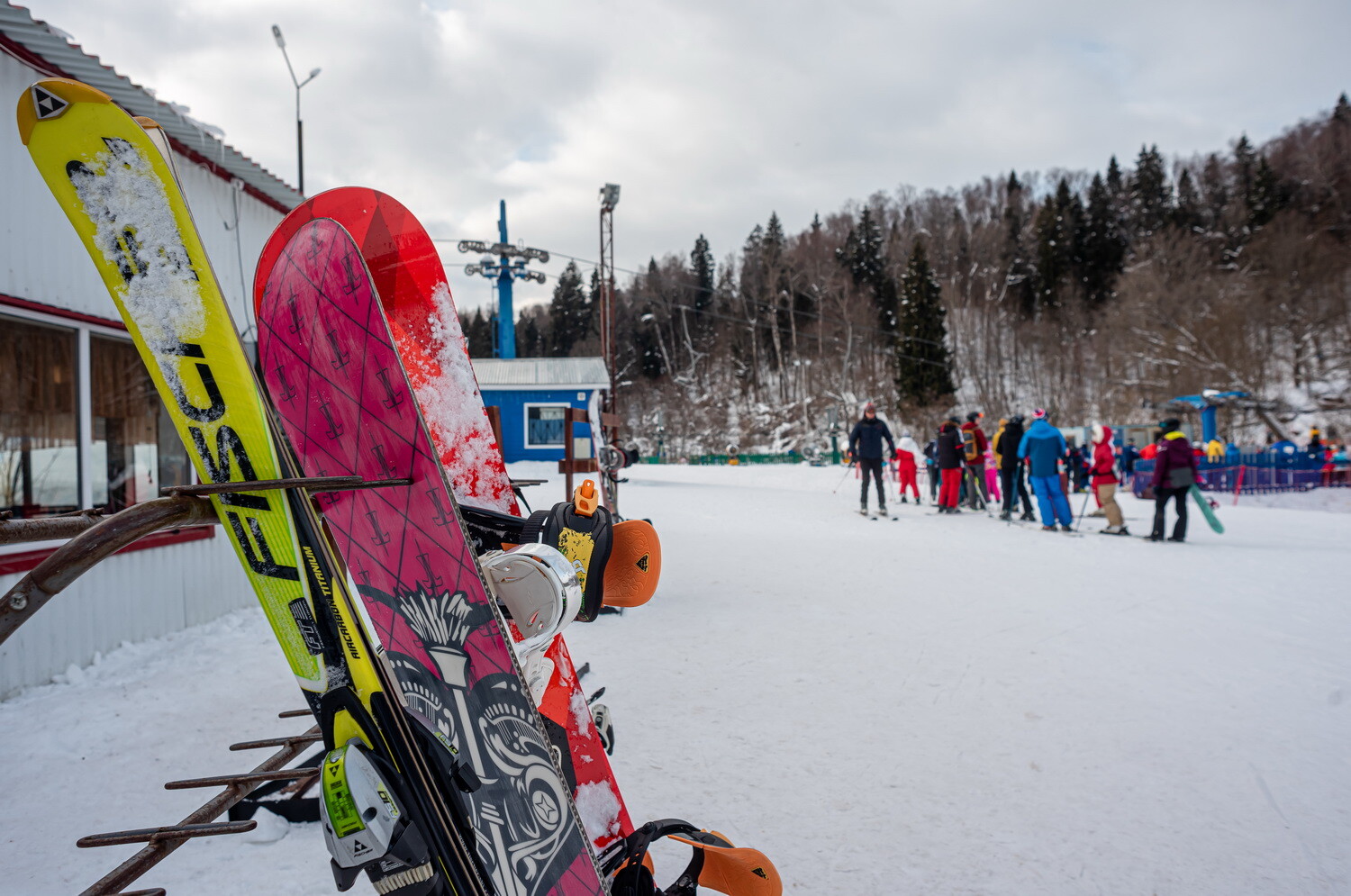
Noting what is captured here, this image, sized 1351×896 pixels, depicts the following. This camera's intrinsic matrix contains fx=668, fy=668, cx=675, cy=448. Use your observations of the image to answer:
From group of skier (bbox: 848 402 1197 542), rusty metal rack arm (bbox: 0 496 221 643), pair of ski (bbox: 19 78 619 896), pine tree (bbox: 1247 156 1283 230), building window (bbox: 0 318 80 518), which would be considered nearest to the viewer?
rusty metal rack arm (bbox: 0 496 221 643)

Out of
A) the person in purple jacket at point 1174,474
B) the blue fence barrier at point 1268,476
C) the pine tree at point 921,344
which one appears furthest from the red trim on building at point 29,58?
the pine tree at point 921,344

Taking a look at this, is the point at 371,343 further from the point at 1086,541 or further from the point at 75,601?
the point at 1086,541

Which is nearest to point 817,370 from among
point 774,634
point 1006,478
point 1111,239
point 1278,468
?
point 1111,239

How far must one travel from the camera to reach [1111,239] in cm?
4888

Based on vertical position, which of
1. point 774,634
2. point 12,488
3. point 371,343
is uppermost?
point 371,343

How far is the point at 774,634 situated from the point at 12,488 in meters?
4.74

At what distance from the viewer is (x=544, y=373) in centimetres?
2466

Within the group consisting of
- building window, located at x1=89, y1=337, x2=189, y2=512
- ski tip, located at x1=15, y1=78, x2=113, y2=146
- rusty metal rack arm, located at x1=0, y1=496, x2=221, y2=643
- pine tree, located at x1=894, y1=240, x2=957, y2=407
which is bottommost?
rusty metal rack arm, located at x1=0, y1=496, x2=221, y2=643

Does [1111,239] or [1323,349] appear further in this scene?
[1111,239]

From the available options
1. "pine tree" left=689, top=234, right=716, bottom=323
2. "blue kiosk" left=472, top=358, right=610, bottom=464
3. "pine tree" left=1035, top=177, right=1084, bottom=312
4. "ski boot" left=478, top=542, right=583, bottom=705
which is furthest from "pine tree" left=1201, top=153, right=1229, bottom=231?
"ski boot" left=478, top=542, right=583, bottom=705

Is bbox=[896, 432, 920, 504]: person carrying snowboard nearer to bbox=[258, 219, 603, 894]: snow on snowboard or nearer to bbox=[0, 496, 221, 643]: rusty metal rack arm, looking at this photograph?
bbox=[258, 219, 603, 894]: snow on snowboard

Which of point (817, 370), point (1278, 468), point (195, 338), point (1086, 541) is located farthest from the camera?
point (817, 370)

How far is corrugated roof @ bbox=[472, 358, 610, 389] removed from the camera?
24.1 meters

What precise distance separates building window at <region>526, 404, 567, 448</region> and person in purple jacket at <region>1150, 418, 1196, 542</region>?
18992mm
